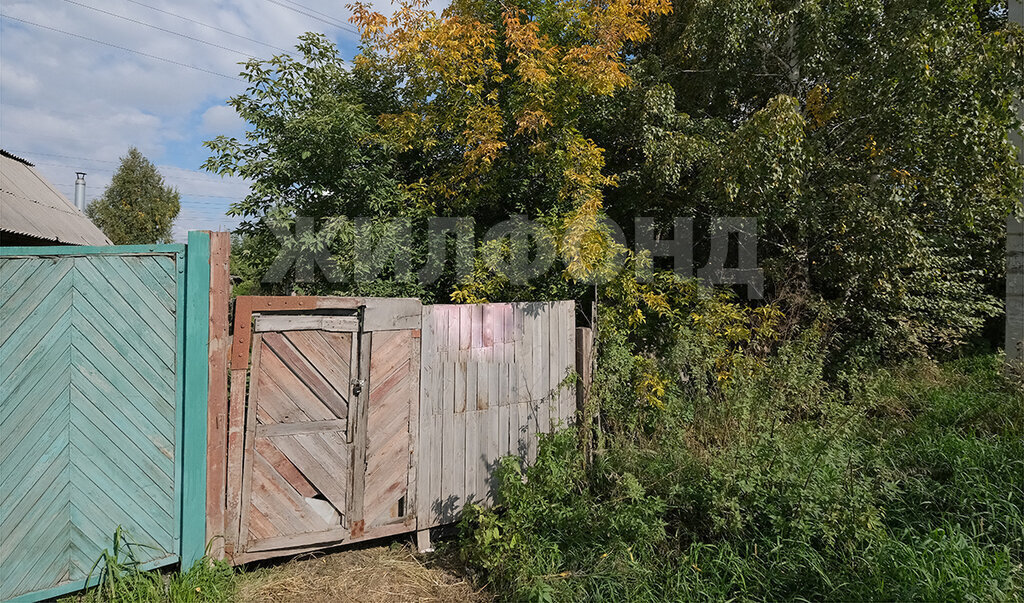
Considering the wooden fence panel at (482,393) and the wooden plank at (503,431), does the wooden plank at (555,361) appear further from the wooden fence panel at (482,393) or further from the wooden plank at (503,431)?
the wooden plank at (503,431)

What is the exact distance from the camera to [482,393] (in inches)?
153

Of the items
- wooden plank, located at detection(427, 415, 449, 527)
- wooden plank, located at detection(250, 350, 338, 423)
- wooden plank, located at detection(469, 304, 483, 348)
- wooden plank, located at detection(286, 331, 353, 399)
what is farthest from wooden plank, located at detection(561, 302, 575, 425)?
wooden plank, located at detection(250, 350, 338, 423)

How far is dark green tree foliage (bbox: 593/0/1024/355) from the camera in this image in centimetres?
507

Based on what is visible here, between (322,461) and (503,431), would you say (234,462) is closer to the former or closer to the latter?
(322,461)

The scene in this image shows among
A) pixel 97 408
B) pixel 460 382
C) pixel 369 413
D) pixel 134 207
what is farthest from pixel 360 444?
pixel 134 207

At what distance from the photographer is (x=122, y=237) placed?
781 inches

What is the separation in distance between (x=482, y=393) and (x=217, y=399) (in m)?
1.72

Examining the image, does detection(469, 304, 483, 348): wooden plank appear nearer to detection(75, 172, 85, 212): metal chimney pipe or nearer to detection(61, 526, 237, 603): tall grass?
detection(61, 526, 237, 603): tall grass

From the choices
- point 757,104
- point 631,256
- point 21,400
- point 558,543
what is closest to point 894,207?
point 757,104

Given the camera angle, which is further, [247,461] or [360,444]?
[360,444]

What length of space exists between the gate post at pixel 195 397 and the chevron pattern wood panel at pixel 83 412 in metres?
0.07

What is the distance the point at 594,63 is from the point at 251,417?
13.3 ft

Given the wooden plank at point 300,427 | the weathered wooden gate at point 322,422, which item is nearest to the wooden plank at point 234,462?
the weathered wooden gate at point 322,422

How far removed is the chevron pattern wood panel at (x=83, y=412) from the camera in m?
2.61
